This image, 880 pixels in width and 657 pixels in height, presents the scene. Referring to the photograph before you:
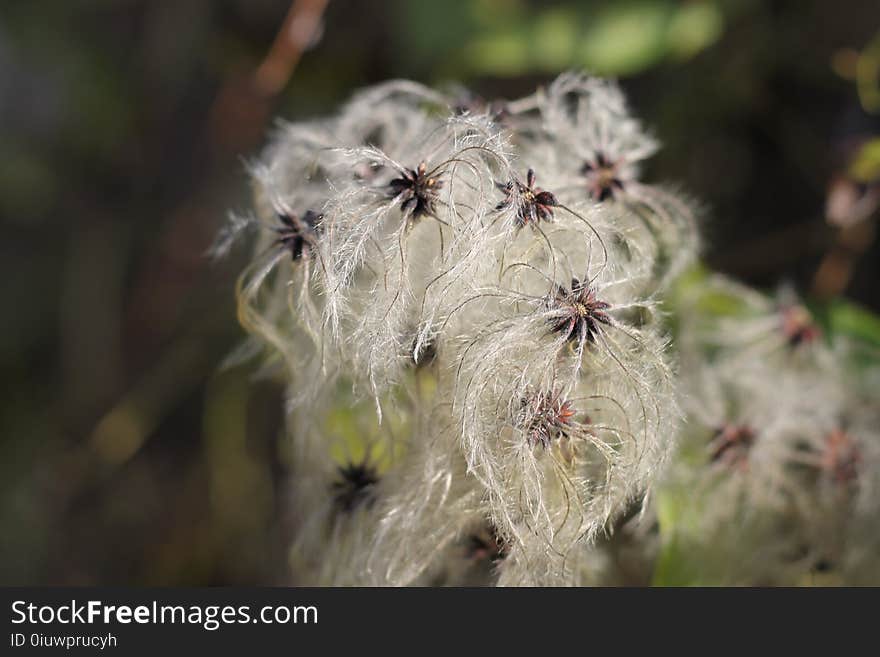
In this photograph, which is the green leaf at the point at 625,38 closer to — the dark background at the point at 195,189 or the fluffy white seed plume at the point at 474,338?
the dark background at the point at 195,189

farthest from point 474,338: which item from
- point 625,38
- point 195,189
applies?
point 195,189

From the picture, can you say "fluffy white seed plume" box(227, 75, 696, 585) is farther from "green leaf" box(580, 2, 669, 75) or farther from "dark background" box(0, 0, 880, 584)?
"dark background" box(0, 0, 880, 584)

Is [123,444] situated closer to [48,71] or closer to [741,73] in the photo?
[48,71]

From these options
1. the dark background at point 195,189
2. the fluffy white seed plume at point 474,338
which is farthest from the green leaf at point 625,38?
the fluffy white seed plume at point 474,338

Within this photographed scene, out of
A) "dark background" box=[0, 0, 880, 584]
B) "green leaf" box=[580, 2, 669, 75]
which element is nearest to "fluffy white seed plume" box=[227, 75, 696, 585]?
"green leaf" box=[580, 2, 669, 75]

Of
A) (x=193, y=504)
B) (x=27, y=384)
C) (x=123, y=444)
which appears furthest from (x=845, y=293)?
(x=27, y=384)

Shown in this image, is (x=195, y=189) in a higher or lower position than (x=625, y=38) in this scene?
higher

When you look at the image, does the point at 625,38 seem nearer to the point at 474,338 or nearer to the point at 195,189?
the point at 474,338

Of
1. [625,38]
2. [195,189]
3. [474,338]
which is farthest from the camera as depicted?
[195,189]
